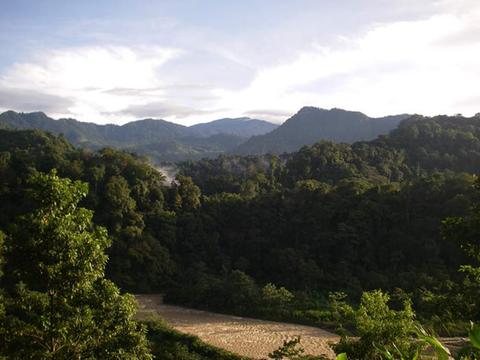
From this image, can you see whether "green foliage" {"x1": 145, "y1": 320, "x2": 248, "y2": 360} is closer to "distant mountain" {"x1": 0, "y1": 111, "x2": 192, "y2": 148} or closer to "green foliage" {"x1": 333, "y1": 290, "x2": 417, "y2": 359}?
"green foliage" {"x1": 333, "y1": 290, "x2": 417, "y2": 359}

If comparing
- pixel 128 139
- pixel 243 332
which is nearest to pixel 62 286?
pixel 243 332

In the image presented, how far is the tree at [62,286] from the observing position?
15.3 ft

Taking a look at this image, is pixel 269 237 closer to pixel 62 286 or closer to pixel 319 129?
pixel 62 286

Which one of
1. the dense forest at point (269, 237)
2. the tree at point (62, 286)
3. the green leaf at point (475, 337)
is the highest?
the green leaf at point (475, 337)

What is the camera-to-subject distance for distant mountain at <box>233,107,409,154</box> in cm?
10731

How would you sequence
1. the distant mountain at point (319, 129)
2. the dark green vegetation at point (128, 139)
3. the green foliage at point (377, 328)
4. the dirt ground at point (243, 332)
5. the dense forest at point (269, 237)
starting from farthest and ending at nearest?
the dark green vegetation at point (128, 139) → the distant mountain at point (319, 129) → the dense forest at point (269, 237) → the dirt ground at point (243, 332) → the green foliage at point (377, 328)

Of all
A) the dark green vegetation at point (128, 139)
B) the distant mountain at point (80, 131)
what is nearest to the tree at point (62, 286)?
the dark green vegetation at point (128, 139)

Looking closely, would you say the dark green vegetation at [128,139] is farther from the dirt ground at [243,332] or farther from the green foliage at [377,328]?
the green foliage at [377,328]

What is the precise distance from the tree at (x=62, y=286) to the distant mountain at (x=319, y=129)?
327 ft

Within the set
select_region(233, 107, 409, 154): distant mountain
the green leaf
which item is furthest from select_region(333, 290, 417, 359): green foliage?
select_region(233, 107, 409, 154): distant mountain

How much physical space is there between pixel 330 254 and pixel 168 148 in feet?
379

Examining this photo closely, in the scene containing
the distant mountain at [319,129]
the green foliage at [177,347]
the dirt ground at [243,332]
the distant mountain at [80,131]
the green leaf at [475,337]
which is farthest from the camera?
the distant mountain at [80,131]

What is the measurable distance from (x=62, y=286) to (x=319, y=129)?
115842mm

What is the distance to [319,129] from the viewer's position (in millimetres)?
117375
